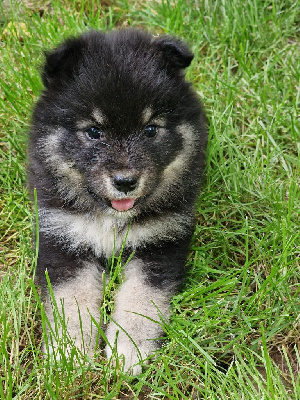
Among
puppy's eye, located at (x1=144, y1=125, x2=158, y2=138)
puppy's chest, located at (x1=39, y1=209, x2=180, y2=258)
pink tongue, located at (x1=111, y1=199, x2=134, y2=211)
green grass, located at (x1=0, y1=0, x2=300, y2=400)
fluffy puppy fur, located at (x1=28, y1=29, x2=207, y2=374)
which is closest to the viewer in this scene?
green grass, located at (x1=0, y1=0, x2=300, y2=400)

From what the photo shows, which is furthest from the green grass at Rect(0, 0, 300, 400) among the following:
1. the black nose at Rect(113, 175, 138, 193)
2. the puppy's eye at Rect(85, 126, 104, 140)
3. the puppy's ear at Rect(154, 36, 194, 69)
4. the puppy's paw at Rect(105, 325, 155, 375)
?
the puppy's ear at Rect(154, 36, 194, 69)

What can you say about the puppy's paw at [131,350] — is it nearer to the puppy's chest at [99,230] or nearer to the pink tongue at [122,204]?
the puppy's chest at [99,230]

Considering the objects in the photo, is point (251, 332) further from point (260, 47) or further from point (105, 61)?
point (260, 47)

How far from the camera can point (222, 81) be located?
4703 mm

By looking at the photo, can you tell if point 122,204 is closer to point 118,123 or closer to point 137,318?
point 118,123

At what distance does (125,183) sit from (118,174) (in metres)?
0.06

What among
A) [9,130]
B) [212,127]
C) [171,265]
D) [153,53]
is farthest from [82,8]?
[171,265]

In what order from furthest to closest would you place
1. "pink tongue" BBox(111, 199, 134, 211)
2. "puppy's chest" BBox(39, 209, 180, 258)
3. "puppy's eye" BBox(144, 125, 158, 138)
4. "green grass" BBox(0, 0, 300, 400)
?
1. "puppy's chest" BBox(39, 209, 180, 258)
2. "pink tongue" BBox(111, 199, 134, 211)
3. "puppy's eye" BBox(144, 125, 158, 138)
4. "green grass" BBox(0, 0, 300, 400)

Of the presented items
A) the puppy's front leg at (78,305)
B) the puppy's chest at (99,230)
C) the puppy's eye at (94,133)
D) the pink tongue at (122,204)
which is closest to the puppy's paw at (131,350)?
the puppy's front leg at (78,305)

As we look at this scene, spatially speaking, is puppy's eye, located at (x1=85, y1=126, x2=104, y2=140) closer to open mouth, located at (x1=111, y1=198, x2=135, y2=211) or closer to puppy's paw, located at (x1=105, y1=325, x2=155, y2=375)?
open mouth, located at (x1=111, y1=198, x2=135, y2=211)

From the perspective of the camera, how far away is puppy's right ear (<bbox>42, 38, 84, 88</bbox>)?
3.09 m

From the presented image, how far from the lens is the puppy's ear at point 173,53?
324cm

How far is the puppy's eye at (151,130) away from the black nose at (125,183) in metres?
0.30

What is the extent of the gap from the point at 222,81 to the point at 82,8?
61.1 inches
